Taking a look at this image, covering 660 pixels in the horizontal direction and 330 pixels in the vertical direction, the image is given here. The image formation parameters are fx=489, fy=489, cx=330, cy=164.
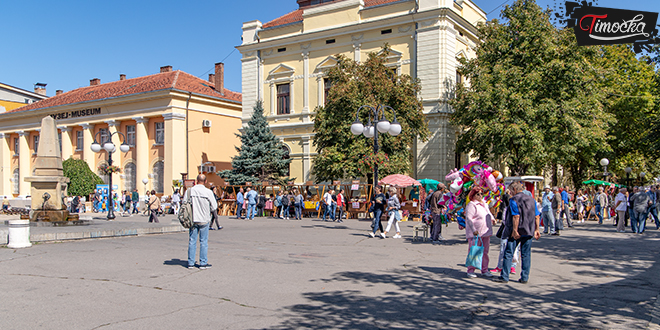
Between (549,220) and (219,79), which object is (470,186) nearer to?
(549,220)

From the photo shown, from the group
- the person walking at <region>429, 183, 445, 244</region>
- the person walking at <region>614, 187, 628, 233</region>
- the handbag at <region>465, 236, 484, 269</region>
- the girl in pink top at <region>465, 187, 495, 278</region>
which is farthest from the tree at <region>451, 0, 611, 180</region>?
the handbag at <region>465, 236, 484, 269</region>

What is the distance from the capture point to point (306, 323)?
561 centimetres

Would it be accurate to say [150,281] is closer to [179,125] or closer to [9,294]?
[9,294]

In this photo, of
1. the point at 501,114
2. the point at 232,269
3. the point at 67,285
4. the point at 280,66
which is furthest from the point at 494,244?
the point at 280,66

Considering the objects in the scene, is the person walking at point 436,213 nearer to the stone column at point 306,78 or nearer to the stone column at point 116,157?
the stone column at point 306,78

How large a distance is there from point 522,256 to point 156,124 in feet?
129

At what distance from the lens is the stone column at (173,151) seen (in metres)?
40.4

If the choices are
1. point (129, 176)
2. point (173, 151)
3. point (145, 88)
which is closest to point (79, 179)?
point (129, 176)

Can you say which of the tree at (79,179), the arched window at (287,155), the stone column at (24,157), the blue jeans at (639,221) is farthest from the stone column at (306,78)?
the stone column at (24,157)

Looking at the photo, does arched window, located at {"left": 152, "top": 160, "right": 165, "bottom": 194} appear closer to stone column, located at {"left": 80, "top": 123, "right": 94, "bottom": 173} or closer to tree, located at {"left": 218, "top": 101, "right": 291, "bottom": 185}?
stone column, located at {"left": 80, "top": 123, "right": 94, "bottom": 173}

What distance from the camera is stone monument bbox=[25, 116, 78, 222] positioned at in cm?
1631

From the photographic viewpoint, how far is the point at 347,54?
106 ft

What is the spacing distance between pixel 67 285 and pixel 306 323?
13.6 feet

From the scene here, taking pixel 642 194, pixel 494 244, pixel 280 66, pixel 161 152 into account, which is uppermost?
pixel 280 66
